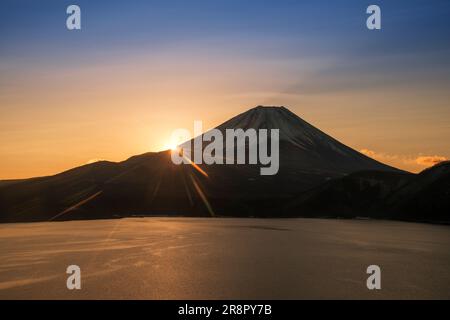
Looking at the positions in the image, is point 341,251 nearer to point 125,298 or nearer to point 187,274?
point 187,274

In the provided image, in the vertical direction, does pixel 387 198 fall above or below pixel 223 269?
below

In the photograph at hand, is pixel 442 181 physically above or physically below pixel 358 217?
above

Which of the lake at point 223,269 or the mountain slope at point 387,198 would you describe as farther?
the mountain slope at point 387,198

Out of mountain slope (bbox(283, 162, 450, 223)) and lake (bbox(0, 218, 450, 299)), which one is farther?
mountain slope (bbox(283, 162, 450, 223))

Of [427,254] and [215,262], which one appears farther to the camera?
[427,254]

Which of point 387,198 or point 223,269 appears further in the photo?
point 387,198
